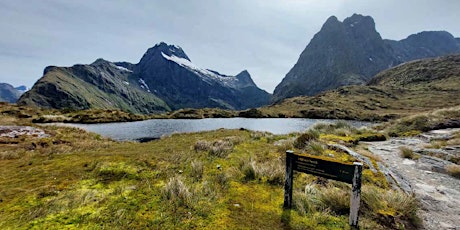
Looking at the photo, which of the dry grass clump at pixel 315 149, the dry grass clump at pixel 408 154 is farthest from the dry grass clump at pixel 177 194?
the dry grass clump at pixel 408 154

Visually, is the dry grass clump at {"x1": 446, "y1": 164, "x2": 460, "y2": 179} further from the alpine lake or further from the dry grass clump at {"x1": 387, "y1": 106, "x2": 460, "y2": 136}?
the alpine lake

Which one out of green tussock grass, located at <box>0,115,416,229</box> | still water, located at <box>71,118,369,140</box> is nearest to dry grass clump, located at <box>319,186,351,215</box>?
green tussock grass, located at <box>0,115,416,229</box>

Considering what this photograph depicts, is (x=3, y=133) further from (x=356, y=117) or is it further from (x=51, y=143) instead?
(x=356, y=117)

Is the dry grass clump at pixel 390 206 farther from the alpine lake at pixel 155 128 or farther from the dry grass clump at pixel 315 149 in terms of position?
the alpine lake at pixel 155 128

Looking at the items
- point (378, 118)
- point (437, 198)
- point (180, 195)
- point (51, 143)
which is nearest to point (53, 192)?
point (180, 195)

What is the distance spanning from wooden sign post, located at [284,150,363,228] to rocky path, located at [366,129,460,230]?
218 cm

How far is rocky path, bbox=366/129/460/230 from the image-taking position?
20.9 ft

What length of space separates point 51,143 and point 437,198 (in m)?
23.1

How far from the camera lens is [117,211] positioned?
5844 mm

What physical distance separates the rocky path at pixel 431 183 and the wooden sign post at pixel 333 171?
2176mm

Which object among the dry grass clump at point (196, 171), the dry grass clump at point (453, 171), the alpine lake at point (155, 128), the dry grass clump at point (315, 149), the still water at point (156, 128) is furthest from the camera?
the still water at point (156, 128)

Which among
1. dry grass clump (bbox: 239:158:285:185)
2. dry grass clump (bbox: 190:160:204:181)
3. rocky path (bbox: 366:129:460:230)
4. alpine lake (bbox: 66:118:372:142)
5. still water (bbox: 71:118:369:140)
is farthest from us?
still water (bbox: 71:118:369:140)

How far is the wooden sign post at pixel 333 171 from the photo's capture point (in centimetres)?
549

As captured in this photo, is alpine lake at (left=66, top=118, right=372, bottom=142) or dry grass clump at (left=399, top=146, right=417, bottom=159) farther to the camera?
alpine lake at (left=66, top=118, right=372, bottom=142)
